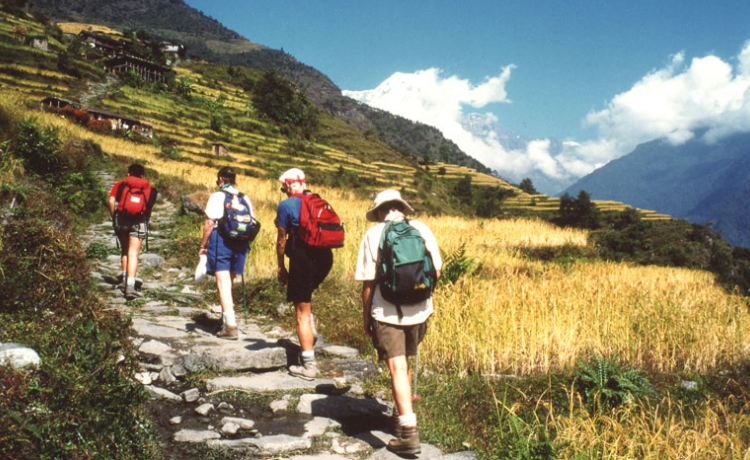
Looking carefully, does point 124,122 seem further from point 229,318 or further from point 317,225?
point 317,225

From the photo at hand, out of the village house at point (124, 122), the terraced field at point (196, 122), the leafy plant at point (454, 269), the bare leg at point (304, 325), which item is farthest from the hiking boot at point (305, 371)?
the village house at point (124, 122)

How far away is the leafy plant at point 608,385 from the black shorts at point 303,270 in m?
2.61

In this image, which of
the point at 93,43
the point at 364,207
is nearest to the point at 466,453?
the point at 364,207

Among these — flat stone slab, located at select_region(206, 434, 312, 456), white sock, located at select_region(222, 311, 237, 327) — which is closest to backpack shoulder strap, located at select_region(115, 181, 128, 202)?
white sock, located at select_region(222, 311, 237, 327)

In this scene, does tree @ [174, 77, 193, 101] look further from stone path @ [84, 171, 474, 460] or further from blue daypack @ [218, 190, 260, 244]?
stone path @ [84, 171, 474, 460]

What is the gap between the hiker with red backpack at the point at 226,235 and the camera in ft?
16.4

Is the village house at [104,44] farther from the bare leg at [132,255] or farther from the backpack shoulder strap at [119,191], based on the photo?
the bare leg at [132,255]

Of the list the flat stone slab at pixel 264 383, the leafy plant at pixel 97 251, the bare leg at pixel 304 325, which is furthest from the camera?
the leafy plant at pixel 97 251

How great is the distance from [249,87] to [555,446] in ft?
324

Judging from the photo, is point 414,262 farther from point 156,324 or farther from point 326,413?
point 156,324

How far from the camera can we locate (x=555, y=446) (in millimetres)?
2998

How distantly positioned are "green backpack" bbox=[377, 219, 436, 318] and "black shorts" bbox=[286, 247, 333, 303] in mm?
1257

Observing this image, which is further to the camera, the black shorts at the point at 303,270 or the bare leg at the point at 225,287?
the bare leg at the point at 225,287

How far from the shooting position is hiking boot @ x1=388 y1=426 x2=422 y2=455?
320cm
